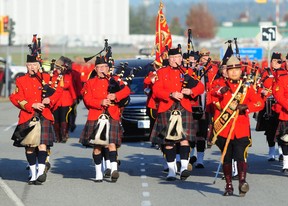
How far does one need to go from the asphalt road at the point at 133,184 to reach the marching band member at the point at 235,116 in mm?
491

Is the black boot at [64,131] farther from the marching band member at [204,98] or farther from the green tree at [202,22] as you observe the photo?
the green tree at [202,22]

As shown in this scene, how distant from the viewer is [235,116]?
13188mm

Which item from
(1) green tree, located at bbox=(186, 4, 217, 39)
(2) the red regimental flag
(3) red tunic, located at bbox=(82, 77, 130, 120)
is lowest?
(1) green tree, located at bbox=(186, 4, 217, 39)

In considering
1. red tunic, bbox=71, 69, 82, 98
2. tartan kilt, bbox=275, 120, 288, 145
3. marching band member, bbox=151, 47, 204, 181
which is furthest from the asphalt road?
red tunic, bbox=71, 69, 82, 98

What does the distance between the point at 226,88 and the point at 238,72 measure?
0.82ft

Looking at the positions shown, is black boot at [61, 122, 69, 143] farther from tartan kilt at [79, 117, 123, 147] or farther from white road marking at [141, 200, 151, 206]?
white road marking at [141, 200, 151, 206]

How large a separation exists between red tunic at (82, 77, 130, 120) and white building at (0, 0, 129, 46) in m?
86.7

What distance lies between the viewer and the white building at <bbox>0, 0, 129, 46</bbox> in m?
104

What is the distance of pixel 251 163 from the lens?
1719 centimetres

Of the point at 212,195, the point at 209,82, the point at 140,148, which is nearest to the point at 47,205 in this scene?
the point at 212,195

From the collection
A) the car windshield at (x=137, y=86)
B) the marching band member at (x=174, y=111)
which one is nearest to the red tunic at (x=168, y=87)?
the marching band member at (x=174, y=111)

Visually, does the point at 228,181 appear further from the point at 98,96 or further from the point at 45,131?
the point at 45,131

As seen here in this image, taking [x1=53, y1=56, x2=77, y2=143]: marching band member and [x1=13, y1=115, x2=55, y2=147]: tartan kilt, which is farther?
[x1=53, y1=56, x2=77, y2=143]: marching band member

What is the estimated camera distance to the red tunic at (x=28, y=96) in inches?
573
